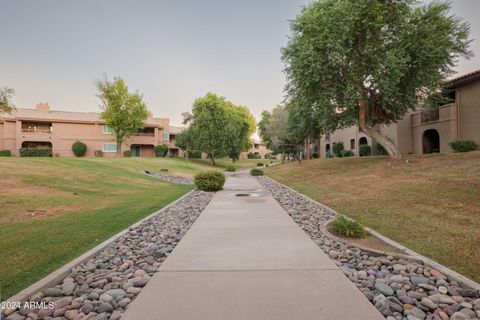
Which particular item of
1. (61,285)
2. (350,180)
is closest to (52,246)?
(61,285)

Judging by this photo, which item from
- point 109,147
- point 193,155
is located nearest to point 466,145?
point 193,155

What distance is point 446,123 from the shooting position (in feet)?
63.2

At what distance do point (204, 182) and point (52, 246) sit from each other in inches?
353

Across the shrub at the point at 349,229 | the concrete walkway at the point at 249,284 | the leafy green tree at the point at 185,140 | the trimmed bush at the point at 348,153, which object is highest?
the leafy green tree at the point at 185,140

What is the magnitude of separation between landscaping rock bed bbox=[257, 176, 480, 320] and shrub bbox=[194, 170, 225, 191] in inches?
365

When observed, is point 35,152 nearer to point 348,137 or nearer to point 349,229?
point 349,229

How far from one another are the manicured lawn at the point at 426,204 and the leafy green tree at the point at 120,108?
34.0 metres

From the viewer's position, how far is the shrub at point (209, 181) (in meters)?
13.5

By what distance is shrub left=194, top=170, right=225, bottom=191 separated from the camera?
13484mm

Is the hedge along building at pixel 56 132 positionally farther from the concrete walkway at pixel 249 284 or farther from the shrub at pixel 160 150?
the concrete walkway at pixel 249 284

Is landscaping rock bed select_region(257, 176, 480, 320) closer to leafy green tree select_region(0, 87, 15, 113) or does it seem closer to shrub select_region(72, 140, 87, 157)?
leafy green tree select_region(0, 87, 15, 113)

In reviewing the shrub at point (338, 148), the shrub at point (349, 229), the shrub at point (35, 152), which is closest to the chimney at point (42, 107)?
the shrub at point (35, 152)

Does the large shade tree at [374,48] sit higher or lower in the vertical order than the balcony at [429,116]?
higher

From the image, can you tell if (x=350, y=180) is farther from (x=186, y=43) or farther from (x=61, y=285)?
(x=186, y=43)
